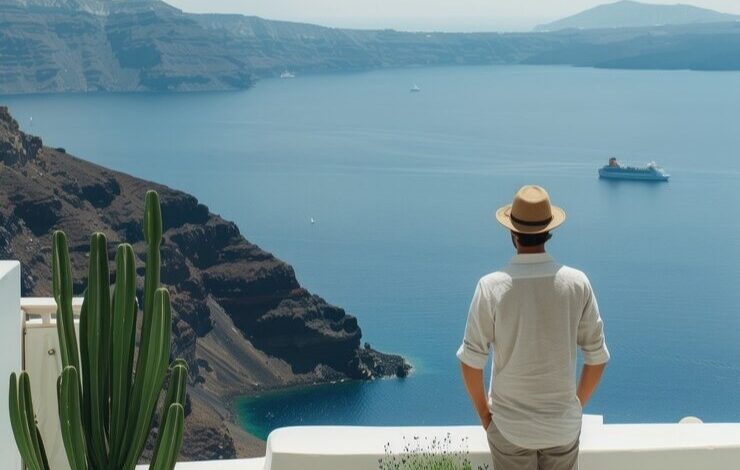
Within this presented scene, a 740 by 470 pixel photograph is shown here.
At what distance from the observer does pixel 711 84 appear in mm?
66562

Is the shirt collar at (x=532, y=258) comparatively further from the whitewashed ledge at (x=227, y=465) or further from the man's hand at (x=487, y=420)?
the whitewashed ledge at (x=227, y=465)

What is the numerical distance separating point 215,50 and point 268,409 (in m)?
23.9

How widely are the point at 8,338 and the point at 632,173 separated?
5362 cm

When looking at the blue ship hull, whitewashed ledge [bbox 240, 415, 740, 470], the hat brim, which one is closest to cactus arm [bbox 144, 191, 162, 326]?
whitewashed ledge [bbox 240, 415, 740, 470]

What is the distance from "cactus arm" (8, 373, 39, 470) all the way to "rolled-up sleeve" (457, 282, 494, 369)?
0.70 m

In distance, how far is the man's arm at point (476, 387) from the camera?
5.69ft

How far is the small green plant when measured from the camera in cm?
191

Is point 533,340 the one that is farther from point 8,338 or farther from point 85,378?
point 8,338

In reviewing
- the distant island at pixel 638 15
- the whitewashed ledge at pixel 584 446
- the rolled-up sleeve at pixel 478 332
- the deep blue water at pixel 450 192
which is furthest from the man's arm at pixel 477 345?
the distant island at pixel 638 15

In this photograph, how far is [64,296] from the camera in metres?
1.88

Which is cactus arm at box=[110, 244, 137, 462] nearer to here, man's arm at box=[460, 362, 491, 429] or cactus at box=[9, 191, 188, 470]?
cactus at box=[9, 191, 188, 470]

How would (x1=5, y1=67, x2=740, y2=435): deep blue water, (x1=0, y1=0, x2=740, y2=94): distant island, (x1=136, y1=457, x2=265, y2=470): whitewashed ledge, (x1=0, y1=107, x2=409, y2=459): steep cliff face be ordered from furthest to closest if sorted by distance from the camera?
1. (x1=0, y1=0, x2=740, y2=94): distant island
2. (x1=5, y1=67, x2=740, y2=435): deep blue water
3. (x1=0, y1=107, x2=409, y2=459): steep cliff face
4. (x1=136, y1=457, x2=265, y2=470): whitewashed ledge

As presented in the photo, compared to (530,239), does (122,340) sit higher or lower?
lower

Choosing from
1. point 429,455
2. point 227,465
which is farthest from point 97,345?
point 429,455
